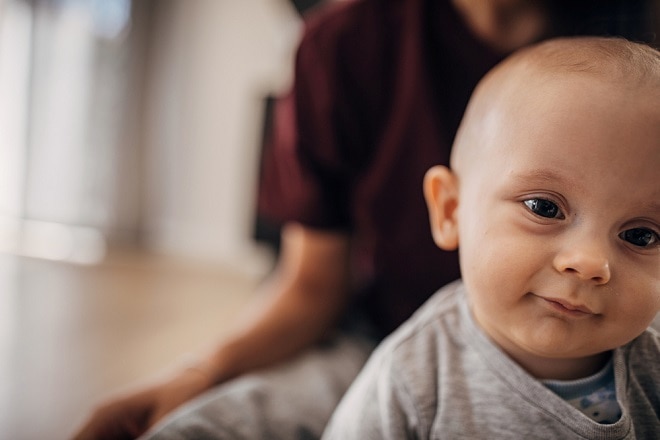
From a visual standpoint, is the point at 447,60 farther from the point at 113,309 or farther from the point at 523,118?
the point at 113,309

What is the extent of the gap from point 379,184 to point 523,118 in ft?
1.05

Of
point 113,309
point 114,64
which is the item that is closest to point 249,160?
point 114,64

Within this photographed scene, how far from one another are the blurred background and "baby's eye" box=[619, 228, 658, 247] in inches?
84.1

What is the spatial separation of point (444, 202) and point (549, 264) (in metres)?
0.12

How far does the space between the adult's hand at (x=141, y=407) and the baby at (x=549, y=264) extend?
0.91 ft

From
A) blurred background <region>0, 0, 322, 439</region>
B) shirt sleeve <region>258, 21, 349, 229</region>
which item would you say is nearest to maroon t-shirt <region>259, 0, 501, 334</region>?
shirt sleeve <region>258, 21, 349, 229</region>

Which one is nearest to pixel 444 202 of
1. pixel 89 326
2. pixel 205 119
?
pixel 89 326

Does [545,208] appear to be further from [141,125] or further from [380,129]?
[141,125]

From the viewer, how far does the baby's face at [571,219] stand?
1.34 ft

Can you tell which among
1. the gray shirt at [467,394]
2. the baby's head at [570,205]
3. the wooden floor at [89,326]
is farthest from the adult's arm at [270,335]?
the wooden floor at [89,326]

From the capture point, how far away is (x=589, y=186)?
411 millimetres

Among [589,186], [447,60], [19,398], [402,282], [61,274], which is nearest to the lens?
[589,186]

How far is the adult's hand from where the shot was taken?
0.69 meters

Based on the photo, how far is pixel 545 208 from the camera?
0.43 meters
